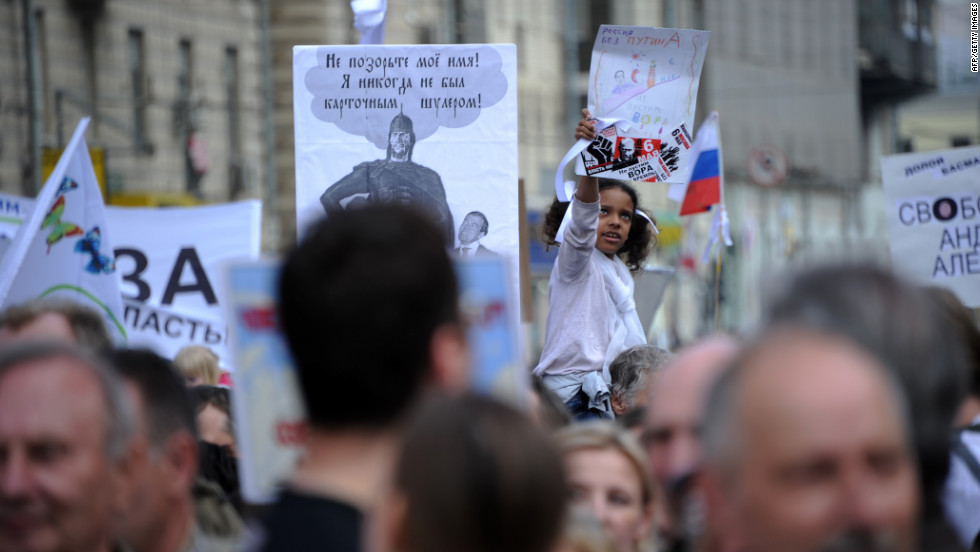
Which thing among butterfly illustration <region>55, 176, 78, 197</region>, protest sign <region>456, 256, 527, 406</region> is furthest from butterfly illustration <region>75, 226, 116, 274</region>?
protest sign <region>456, 256, 527, 406</region>

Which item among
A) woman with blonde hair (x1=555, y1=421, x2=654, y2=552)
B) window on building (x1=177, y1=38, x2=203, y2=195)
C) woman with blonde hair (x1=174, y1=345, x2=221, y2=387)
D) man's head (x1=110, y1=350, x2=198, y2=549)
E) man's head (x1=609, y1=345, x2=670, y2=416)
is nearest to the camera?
man's head (x1=110, y1=350, x2=198, y2=549)

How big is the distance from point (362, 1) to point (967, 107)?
46.3 meters

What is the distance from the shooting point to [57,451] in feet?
8.82

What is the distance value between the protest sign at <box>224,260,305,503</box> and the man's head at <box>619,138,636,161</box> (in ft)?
12.7

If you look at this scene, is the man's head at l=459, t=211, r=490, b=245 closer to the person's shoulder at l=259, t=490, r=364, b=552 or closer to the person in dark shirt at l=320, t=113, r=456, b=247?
the person in dark shirt at l=320, t=113, r=456, b=247

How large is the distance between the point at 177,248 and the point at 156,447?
609 centimetres

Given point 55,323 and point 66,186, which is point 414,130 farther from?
point 55,323

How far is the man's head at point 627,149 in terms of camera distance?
21.2 feet

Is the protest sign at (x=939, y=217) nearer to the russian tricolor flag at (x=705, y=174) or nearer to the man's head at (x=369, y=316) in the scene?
the russian tricolor flag at (x=705, y=174)

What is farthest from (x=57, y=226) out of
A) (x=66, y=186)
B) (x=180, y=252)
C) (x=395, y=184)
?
(x=180, y=252)

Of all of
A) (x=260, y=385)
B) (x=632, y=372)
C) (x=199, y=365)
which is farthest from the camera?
(x=199, y=365)

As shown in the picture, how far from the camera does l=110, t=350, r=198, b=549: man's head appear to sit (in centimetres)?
305

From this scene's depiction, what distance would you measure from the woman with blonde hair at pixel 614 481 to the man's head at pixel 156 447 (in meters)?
0.76

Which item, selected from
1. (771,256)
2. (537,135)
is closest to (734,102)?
(771,256)
